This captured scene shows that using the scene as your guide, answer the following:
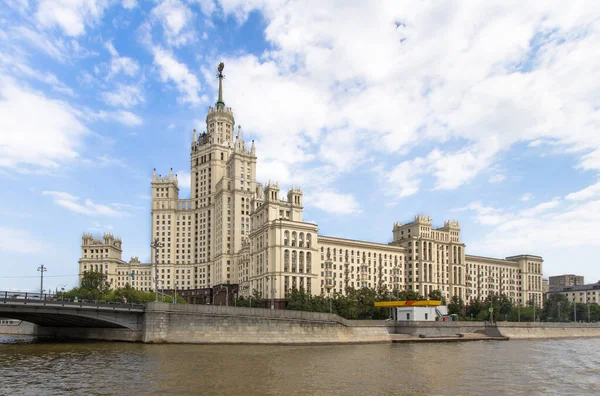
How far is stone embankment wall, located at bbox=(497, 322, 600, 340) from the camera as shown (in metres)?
119

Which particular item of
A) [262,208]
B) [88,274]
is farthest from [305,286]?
[88,274]

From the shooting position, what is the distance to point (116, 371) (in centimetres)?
4803

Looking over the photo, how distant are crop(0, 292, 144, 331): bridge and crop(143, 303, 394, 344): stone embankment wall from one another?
3.33 meters

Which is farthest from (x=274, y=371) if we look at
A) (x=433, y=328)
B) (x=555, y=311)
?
(x=555, y=311)

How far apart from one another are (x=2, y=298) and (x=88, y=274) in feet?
320

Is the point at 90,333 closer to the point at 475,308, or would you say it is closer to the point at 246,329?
the point at 246,329

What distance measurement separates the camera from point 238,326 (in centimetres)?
7688

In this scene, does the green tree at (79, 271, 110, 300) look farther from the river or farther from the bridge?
the river

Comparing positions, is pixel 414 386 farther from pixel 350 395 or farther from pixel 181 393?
pixel 181 393

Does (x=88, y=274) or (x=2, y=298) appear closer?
(x=2, y=298)

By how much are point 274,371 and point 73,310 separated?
118ft

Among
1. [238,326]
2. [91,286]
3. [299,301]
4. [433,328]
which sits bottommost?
[433,328]

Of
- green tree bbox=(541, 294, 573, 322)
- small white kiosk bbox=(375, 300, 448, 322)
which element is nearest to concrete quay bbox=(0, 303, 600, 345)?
small white kiosk bbox=(375, 300, 448, 322)

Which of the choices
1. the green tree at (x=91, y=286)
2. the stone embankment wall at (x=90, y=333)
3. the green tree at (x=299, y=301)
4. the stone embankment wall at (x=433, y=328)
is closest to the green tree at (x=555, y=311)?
the stone embankment wall at (x=433, y=328)
